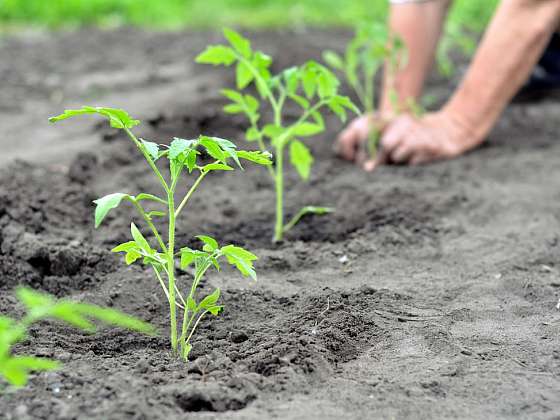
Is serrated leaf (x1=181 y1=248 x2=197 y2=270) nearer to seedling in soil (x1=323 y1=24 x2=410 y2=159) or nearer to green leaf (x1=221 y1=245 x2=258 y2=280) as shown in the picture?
green leaf (x1=221 y1=245 x2=258 y2=280)

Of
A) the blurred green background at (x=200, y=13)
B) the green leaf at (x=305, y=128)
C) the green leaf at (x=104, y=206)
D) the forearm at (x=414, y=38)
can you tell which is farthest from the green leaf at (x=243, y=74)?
the blurred green background at (x=200, y=13)

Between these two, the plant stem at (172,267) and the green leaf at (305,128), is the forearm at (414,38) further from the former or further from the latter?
the plant stem at (172,267)

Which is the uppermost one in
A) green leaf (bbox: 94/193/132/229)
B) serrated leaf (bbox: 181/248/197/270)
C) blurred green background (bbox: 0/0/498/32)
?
green leaf (bbox: 94/193/132/229)

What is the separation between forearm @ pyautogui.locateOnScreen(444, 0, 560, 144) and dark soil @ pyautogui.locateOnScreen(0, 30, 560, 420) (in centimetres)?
19

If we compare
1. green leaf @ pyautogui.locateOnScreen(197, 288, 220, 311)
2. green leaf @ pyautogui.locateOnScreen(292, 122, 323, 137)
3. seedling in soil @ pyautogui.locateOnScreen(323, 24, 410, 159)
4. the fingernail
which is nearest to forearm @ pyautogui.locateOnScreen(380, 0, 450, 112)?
seedling in soil @ pyautogui.locateOnScreen(323, 24, 410, 159)

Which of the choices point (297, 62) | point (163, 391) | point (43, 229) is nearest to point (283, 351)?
point (163, 391)

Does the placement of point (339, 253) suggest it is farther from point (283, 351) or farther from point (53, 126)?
point (53, 126)

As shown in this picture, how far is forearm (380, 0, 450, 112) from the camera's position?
3.88 meters

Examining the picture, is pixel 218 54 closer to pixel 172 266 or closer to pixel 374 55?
pixel 172 266

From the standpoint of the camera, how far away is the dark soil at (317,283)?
5.82ft

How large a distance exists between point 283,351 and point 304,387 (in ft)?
0.45

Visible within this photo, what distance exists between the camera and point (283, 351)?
1931 mm

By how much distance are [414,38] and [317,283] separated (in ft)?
6.11

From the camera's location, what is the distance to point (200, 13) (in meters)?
7.39
